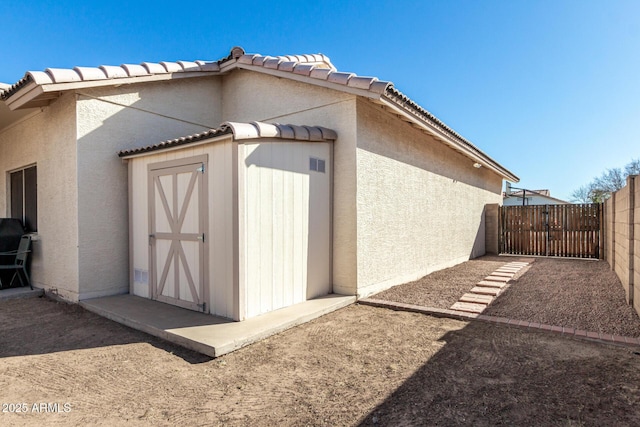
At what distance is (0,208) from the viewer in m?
9.02

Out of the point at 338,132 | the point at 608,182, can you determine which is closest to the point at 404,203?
the point at 338,132

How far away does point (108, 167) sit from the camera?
258 inches

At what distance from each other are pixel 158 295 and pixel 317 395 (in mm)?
4167

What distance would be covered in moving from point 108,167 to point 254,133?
3591 mm

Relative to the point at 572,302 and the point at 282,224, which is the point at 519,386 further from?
the point at 572,302

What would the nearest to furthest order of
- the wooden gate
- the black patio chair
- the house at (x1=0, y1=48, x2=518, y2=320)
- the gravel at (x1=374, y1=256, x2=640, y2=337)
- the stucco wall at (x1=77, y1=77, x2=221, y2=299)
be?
1. the gravel at (x1=374, y1=256, x2=640, y2=337)
2. the house at (x1=0, y1=48, x2=518, y2=320)
3. the stucco wall at (x1=77, y1=77, x2=221, y2=299)
4. the black patio chair
5. the wooden gate

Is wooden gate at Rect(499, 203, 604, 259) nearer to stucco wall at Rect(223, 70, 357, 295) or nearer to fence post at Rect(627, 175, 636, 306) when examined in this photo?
fence post at Rect(627, 175, 636, 306)

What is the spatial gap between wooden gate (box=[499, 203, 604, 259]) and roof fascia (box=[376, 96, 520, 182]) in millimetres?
2279

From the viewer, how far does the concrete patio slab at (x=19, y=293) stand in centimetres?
674

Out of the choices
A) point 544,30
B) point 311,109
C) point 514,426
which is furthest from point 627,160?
point 514,426

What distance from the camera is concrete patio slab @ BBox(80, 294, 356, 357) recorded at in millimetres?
4168

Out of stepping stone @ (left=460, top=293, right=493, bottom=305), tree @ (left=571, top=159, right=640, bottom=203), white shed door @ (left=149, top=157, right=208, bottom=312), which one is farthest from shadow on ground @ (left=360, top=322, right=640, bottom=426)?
tree @ (left=571, top=159, right=640, bottom=203)

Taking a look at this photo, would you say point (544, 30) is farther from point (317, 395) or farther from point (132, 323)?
point (132, 323)

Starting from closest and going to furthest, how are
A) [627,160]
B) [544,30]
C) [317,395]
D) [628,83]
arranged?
[317,395] → [544,30] → [628,83] → [627,160]
